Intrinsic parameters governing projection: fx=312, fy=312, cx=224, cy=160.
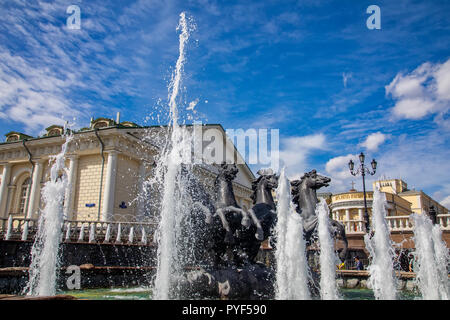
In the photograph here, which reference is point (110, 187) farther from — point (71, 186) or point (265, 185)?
point (265, 185)

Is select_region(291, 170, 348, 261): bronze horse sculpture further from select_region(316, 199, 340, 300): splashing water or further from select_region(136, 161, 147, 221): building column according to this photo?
select_region(136, 161, 147, 221): building column

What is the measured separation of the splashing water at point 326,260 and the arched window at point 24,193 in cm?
2189

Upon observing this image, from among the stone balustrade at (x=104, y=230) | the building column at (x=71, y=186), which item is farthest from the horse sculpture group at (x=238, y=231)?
the building column at (x=71, y=186)

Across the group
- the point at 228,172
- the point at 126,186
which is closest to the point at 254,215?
the point at 228,172

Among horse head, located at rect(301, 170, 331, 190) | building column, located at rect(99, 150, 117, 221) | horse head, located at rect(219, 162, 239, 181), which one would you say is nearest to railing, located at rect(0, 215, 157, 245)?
building column, located at rect(99, 150, 117, 221)

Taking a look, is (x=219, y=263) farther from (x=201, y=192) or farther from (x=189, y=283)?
(x=201, y=192)

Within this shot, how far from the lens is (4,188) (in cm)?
2280

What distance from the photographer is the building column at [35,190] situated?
21.0 m

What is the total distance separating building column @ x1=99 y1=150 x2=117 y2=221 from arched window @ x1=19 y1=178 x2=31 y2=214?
7333 mm

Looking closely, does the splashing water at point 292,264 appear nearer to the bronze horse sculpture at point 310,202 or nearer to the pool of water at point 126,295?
the bronze horse sculpture at point 310,202

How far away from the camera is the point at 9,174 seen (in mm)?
23047

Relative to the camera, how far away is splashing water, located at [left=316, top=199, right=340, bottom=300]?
19.6 feet

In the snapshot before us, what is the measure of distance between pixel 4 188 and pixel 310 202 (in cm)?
2366
